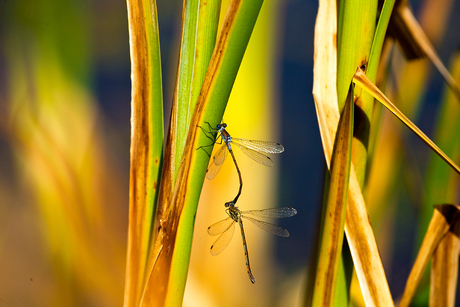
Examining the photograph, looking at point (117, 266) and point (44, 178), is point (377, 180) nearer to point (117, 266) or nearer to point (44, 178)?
point (117, 266)

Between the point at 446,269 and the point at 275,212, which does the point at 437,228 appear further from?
the point at 275,212

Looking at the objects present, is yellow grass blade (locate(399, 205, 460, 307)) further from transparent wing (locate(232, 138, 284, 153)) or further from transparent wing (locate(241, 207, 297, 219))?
transparent wing (locate(232, 138, 284, 153))

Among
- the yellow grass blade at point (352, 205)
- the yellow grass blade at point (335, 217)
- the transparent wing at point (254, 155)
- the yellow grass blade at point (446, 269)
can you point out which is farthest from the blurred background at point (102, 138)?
the yellow grass blade at point (335, 217)

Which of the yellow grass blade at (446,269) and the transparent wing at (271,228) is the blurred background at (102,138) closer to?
the transparent wing at (271,228)

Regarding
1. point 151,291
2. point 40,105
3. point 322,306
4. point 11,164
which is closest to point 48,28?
point 40,105

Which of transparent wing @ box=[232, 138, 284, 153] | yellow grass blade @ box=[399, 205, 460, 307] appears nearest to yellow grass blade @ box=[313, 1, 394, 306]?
yellow grass blade @ box=[399, 205, 460, 307]
